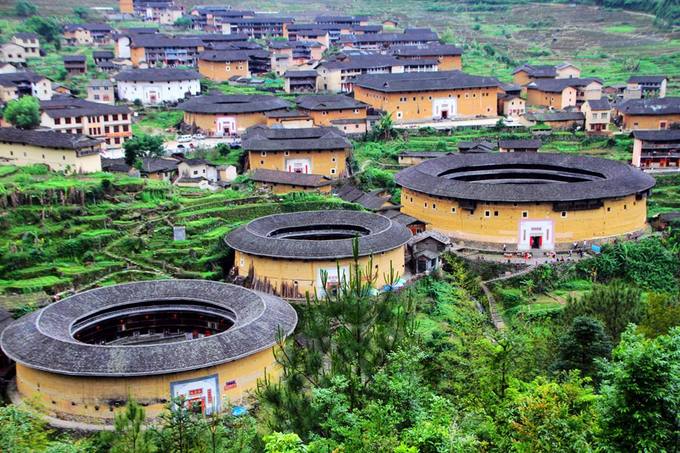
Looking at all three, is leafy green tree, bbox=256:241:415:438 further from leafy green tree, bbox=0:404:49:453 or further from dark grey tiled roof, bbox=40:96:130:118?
dark grey tiled roof, bbox=40:96:130:118

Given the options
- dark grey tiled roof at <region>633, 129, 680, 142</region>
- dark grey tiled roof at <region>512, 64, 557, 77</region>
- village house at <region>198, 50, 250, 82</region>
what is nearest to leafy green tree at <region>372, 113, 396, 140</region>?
dark grey tiled roof at <region>633, 129, 680, 142</region>

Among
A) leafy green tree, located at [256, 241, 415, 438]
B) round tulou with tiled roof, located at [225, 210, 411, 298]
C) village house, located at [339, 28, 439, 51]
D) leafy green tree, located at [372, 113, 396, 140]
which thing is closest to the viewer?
leafy green tree, located at [256, 241, 415, 438]

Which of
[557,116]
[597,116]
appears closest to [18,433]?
[597,116]

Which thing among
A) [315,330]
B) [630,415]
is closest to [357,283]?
[315,330]

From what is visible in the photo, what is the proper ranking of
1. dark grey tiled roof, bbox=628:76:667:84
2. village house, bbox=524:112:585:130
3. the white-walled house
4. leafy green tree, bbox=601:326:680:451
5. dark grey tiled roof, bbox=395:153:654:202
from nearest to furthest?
1. leafy green tree, bbox=601:326:680:451
2. dark grey tiled roof, bbox=395:153:654:202
3. village house, bbox=524:112:585:130
4. the white-walled house
5. dark grey tiled roof, bbox=628:76:667:84

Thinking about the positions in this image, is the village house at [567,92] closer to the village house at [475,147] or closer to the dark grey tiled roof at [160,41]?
the village house at [475,147]

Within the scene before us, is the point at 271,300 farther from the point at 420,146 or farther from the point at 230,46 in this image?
the point at 230,46

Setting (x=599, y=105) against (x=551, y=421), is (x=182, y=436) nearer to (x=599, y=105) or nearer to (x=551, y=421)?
A: (x=551, y=421)
